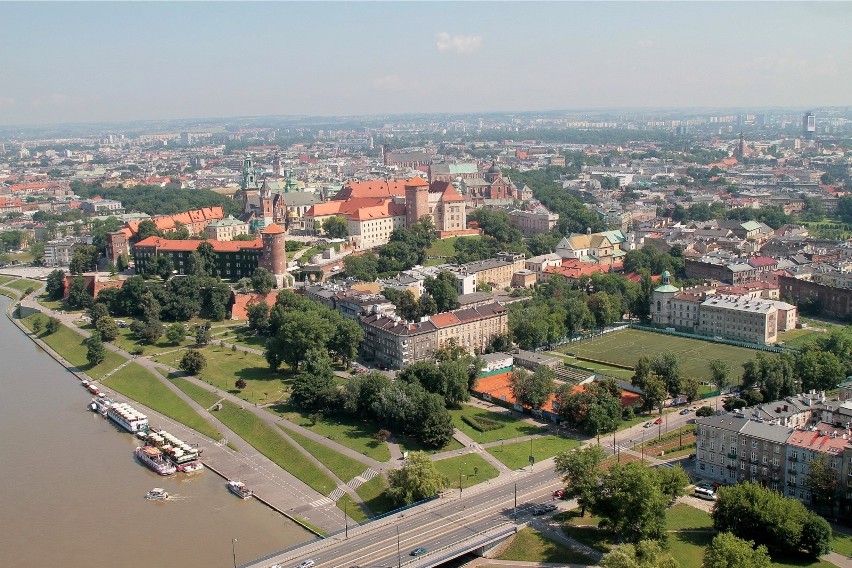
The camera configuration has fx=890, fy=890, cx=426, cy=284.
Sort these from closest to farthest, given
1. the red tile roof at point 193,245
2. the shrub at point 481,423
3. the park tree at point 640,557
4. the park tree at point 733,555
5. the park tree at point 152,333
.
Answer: the park tree at point 733,555 → the park tree at point 640,557 → the shrub at point 481,423 → the park tree at point 152,333 → the red tile roof at point 193,245

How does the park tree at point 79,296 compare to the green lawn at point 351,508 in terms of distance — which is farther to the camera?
the park tree at point 79,296

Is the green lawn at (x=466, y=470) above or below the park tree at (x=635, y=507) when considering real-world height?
below

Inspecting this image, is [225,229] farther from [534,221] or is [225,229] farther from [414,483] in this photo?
[414,483]

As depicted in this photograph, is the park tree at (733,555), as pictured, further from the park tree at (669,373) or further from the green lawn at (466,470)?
the park tree at (669,373)

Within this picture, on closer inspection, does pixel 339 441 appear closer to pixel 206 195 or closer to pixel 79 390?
pixel 79 390

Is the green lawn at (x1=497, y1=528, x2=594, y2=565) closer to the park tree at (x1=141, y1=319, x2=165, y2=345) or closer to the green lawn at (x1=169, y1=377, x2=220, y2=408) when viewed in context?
the green lawn at (x1=169, y1=377, x2=220, y2=408)

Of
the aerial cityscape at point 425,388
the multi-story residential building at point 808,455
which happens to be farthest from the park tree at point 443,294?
the multi-story residential building at point 808,455

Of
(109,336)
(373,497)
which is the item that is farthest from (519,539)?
(109,336)

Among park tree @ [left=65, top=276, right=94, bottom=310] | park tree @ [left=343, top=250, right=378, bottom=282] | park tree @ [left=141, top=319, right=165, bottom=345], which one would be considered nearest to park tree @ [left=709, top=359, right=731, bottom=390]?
park tree @ [left=343, top=250, right=378, bottom=282]
